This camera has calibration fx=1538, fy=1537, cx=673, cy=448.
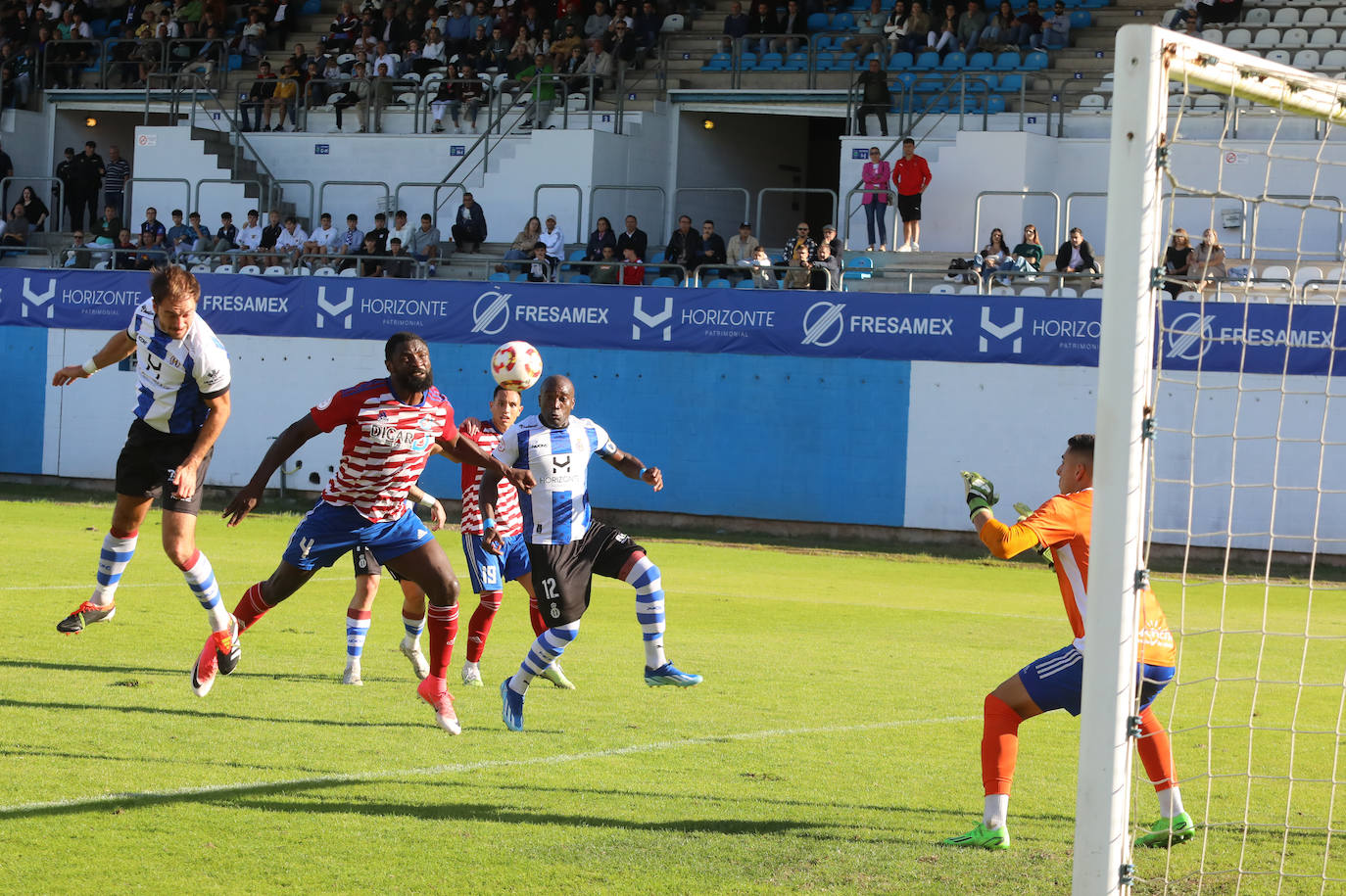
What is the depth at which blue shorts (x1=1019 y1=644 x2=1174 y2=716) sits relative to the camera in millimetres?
6465

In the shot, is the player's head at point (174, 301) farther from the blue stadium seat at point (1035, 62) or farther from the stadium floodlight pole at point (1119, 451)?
the blue stadium seat at point (1035, 62)

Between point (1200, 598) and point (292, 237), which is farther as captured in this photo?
point (292, 237)

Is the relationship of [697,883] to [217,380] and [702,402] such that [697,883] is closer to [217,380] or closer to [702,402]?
[217,380]

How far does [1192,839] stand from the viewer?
682cm

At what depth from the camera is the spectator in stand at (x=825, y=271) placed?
22.1 meters

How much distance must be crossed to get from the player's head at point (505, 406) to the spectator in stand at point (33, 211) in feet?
78.7

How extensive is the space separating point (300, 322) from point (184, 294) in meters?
15.5

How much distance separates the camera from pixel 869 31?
2970 cm

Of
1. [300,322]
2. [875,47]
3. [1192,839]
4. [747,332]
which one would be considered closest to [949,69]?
[875,47]

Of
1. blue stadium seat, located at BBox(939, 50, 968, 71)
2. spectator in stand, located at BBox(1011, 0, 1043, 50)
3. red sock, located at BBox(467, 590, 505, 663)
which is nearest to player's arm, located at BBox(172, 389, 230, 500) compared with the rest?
red sock, located at BBox(467, 590, 505, 663)

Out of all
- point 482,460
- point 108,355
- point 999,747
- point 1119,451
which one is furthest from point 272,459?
point 1119,451

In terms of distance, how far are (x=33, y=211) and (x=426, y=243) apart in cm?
964

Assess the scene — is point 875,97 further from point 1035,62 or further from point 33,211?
point 33,211

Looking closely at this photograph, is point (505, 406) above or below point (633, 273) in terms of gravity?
below
